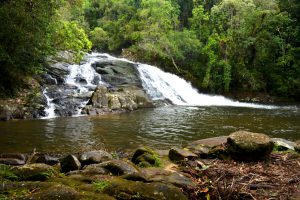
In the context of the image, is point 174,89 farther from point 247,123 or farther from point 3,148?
point 3,148

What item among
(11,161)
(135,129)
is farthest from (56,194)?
(135,129)

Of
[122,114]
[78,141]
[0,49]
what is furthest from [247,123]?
[0,49]

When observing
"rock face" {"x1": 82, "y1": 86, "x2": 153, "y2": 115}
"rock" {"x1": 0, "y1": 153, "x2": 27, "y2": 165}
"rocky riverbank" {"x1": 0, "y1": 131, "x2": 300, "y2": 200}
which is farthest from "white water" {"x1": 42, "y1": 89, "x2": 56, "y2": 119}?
"rocky riverbank" {"x1": 0, "y1": 131, "x2": 300, "y2": 200}

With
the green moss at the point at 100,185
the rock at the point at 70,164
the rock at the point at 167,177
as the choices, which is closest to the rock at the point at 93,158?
the rock at the point at 70,164

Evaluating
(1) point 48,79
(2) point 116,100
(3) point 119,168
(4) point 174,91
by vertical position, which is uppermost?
(1) point 48,79

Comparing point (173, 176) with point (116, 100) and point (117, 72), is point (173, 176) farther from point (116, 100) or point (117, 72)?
point (117, 72)

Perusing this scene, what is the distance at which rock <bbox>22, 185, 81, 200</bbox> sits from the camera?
466 centimetres

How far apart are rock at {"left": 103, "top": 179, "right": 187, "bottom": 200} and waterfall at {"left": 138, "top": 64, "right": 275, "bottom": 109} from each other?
22.1 meters

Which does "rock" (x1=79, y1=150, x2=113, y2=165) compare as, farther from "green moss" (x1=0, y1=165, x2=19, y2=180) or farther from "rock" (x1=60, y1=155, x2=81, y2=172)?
"green moss" (x1=0, y1=165, x2=19, y2=180)

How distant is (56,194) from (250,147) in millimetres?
4521

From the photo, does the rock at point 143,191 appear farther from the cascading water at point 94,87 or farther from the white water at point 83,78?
the white water at point 83,78

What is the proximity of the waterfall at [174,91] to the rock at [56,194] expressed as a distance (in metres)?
22.7

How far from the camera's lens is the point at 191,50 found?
35.6m

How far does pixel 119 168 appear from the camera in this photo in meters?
6.37
